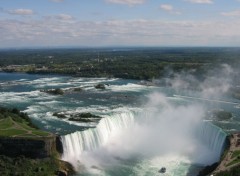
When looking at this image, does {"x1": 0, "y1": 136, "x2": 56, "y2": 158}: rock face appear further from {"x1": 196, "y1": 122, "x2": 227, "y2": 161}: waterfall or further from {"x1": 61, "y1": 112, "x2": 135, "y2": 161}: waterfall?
{"x1": 196, "y1": 122, "x2": 227, "y2": 161}: waterfall

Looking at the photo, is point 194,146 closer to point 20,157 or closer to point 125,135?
point 125,135

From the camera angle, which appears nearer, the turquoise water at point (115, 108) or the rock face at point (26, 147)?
the rock face at point (26, 147)

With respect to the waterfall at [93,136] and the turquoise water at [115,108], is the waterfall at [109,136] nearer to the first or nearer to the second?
the waterfall at [93,136]

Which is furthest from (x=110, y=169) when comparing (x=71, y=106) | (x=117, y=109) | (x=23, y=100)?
(x=23, y=100)

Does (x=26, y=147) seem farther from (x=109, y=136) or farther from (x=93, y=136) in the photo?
(x=109, y=136)

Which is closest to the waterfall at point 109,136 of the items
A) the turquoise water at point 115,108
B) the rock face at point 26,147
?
the turquoise water at point 115,108

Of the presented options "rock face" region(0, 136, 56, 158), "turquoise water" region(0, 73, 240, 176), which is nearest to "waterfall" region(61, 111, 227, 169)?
"turquoise water" region(0, 73, 240, 176)
